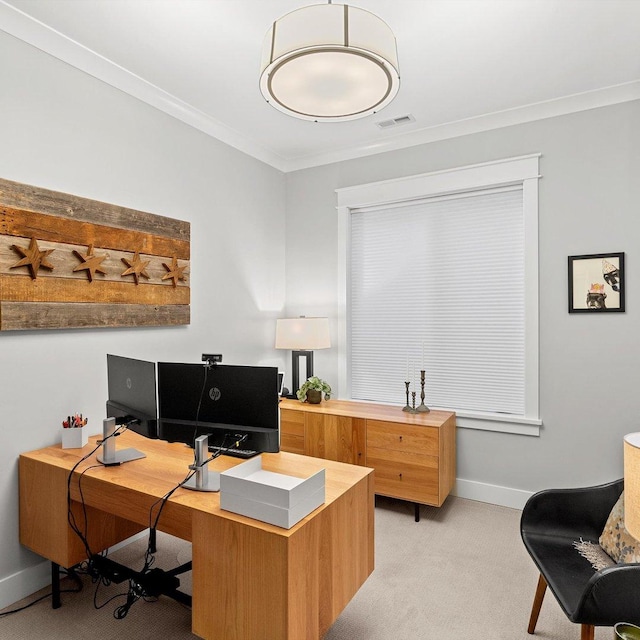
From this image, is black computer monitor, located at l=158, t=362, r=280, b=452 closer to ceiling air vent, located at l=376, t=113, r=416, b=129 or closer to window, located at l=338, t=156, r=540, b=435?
window, located at l=338, t=156, r=540, b=435

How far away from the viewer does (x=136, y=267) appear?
9.00ft

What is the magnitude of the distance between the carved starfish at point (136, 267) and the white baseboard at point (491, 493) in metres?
2.71

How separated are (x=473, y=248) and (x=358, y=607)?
2.49 m

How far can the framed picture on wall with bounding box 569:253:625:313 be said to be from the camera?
2854 mm

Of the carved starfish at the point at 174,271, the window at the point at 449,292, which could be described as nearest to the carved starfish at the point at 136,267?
the carved starfish at the point at 174,271

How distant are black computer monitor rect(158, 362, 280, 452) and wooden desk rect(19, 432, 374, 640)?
0.64 ft

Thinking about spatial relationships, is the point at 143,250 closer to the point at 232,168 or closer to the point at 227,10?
the point at 232,168

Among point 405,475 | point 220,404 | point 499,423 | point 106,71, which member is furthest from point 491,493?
point 106,71

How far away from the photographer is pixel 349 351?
392cm

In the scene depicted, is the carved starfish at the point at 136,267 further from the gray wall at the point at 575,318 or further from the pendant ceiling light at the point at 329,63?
the gray wall at the point at 575,318

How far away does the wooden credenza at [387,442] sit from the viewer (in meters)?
2.98

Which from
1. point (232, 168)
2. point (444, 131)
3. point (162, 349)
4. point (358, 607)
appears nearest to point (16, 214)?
point (162, 349)

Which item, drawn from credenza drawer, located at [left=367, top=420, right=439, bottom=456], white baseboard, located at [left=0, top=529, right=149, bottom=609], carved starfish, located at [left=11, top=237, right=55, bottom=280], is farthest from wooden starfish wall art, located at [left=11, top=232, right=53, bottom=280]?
credenza drawer, located at [left=367, top=420, right=439, bottom=456]

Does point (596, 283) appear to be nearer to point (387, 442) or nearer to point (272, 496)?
point (387, 442)
